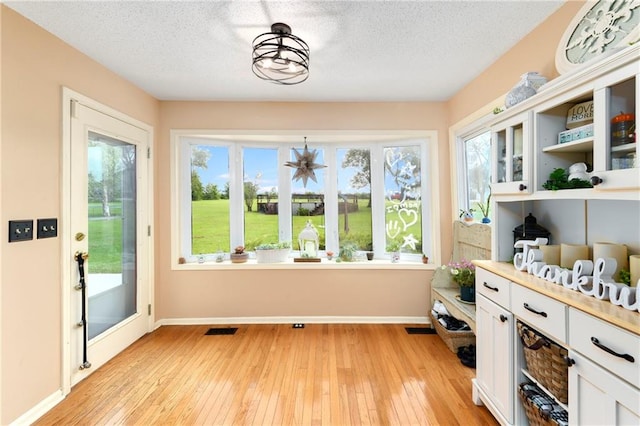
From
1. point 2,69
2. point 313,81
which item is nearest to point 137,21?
point 2,69

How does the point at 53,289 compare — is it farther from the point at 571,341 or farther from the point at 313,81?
the point at 571,341

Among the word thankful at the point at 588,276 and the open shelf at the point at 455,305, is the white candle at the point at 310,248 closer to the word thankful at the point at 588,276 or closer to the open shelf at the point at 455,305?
the open shelf at the point at 455,305

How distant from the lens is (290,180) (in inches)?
139

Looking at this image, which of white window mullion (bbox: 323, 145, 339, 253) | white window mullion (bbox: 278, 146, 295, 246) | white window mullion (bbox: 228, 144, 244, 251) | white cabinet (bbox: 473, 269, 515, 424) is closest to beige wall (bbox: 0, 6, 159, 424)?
white window mullion (bbox: 228, 144, 244, 251)

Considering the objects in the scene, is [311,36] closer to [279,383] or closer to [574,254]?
[574,254]

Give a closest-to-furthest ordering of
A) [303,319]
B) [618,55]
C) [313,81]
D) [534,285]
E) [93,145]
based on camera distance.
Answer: [618,55]
[534,285]
[93,145]
[313,81]
[303,319]

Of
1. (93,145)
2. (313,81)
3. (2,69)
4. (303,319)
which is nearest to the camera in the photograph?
(2,69)

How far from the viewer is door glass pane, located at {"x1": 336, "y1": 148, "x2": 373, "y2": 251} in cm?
351

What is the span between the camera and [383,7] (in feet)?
5.58

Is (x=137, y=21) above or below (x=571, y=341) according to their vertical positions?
above

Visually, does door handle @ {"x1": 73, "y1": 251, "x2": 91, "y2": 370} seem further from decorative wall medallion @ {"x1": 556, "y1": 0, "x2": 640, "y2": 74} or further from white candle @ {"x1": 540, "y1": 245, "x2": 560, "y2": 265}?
decorative wall medallion @ {"x1": 556, "y1": 0, "x2": 640, "y2": 74}

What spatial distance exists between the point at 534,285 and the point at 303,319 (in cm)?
237

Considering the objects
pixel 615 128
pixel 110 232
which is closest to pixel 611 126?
pixel 615 128

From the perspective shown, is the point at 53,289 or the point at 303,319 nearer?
the point at 53,289
